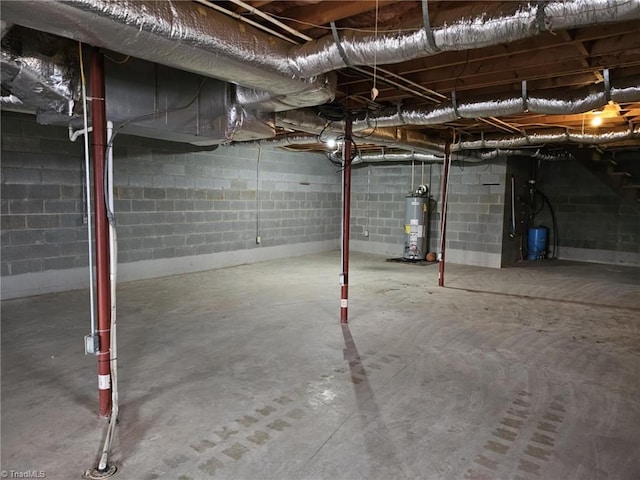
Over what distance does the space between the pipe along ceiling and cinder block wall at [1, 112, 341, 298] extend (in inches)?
65.2

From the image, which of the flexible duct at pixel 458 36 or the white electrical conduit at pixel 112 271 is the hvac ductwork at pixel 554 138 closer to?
the flexible duct at pixel 458 36

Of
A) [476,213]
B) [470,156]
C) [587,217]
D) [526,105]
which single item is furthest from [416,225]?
[526,105]

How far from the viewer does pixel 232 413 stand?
2168 millimetres

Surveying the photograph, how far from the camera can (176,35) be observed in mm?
1834

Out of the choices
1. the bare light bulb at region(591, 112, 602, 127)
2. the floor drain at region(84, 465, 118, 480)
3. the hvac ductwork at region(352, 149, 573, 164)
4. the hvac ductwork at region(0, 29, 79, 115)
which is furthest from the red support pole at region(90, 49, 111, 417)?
the hvac ductwork at region(352, 149, 573, 164)

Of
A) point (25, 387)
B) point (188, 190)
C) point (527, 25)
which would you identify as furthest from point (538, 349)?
point (188, 190)

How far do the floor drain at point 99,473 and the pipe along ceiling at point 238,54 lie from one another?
1771 millimetres

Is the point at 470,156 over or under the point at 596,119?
under

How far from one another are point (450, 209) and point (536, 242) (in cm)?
179

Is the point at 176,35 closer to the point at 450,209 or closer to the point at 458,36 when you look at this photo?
the point at 458,36

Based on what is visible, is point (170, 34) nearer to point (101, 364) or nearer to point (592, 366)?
point (101, 364)

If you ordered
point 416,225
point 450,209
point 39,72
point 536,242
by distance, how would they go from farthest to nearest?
point 536,242 → point 450,209 → point 416,225 → point 39,72

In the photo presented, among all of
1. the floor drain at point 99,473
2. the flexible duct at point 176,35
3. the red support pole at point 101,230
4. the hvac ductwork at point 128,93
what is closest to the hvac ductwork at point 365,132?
the hvac ductwork at point 128,93

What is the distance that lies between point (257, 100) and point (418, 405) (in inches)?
88.7
